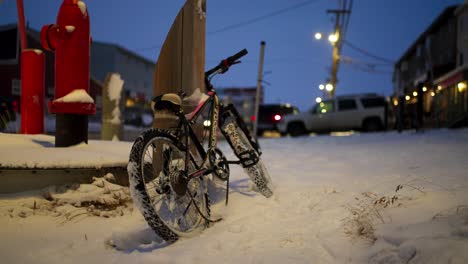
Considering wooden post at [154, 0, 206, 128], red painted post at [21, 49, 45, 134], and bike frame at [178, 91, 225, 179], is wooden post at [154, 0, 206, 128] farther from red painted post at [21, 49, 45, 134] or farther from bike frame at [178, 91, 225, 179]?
red painted post at [21, 49, 45, 134]

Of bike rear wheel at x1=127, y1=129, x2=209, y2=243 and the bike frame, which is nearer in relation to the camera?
bike rear wheel at x1=127, y1=129, x2=209, y2=243

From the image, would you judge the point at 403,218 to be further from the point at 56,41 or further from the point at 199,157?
the point at 56,41

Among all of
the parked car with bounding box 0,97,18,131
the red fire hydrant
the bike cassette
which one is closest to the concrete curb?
the red fire hydrant

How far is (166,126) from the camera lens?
175 inches

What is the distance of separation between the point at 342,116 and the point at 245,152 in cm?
1600

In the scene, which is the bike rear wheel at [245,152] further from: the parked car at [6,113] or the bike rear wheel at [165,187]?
the parked car at [6,113]

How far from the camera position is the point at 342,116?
19.3 m

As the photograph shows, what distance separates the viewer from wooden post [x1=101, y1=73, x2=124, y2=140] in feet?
27.8

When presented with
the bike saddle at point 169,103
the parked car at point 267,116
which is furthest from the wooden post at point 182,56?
the parked car at point 267,116

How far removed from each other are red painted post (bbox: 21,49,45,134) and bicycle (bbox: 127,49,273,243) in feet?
10.6

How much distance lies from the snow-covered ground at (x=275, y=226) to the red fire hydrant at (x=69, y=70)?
103 centimetres

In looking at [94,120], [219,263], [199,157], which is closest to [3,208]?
[199,157]

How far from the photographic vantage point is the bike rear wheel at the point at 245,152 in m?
4.29

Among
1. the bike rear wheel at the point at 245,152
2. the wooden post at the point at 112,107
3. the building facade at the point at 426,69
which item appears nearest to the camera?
the bike rear wheel at the point at 245,152
